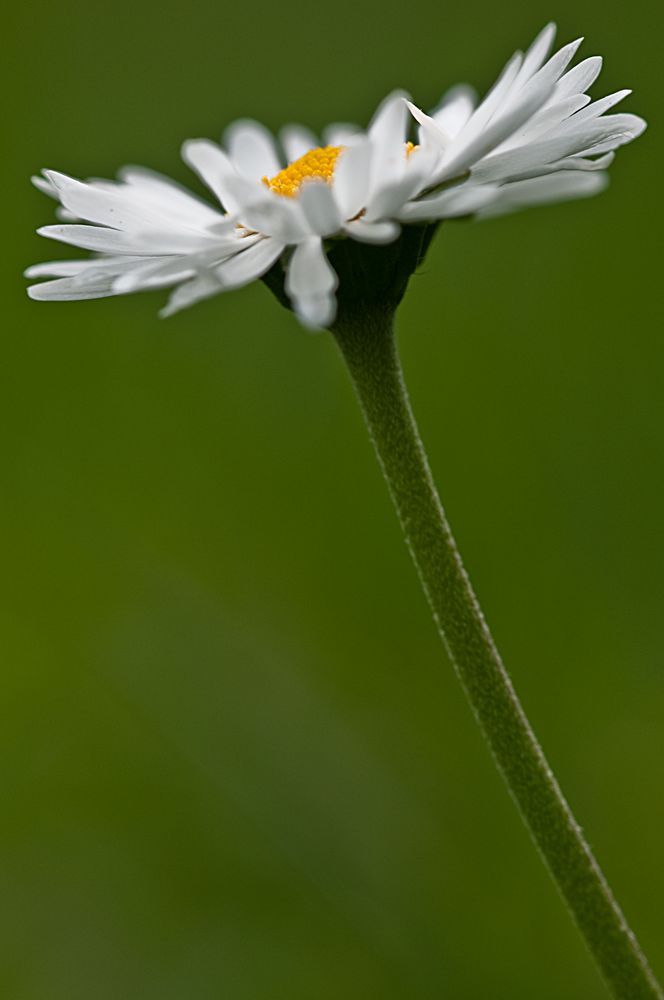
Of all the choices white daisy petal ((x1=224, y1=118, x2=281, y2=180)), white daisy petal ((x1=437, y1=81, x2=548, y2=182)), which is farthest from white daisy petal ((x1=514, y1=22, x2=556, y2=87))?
white daisy petal ((x1=224, y1=118, x2=281, y2=180))

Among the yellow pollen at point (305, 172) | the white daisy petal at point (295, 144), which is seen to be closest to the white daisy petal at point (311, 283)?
the yellow pollen at point (305, 172)

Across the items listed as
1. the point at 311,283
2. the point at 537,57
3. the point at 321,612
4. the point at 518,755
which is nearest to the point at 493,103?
the point at 537,57

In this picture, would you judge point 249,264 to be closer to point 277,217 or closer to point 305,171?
point 277,217

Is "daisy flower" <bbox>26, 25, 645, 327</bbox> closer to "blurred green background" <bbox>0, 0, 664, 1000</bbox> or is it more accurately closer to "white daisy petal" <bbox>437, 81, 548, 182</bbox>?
"white daisy petal" <bbox>437, 81, 548, 182</bbox>

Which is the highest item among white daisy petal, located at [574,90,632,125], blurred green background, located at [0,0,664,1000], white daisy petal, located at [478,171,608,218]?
white daisy petal, located at [574,90,632,125]

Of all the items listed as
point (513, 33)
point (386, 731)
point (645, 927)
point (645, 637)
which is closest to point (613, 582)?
point (645, 637)
